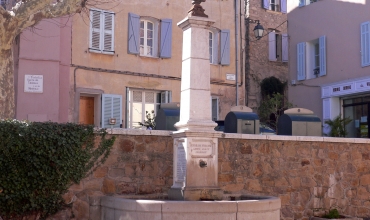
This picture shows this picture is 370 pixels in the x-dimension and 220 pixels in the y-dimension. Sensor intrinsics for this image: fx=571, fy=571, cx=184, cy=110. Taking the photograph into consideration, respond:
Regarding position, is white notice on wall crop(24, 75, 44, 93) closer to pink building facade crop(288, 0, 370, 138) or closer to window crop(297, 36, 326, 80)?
pink building facade crop(288, 0, 370, 138)

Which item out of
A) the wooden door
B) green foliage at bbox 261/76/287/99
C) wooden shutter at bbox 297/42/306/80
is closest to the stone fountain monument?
the wooden door

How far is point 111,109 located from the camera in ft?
58.7

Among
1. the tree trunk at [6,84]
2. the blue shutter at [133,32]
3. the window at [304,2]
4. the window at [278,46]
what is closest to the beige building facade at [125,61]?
the blue shutter at [133,32]

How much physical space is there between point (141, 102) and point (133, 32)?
231 centimetres

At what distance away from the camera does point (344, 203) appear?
12.6 m

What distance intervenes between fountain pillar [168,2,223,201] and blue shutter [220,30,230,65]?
1047cm

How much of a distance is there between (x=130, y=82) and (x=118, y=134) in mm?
8212

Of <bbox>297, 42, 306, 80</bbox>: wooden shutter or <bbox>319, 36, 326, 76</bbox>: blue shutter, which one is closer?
<bbox>319, 36, 326, 76</bbox>: blue shutter

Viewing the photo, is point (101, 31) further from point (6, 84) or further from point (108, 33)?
point (6, 84)

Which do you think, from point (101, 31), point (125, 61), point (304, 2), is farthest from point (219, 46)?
point (101, 31)

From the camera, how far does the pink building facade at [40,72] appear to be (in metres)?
16.4

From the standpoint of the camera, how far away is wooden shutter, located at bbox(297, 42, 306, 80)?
21562 millimetres

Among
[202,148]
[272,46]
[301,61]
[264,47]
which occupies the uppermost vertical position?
[272,46]

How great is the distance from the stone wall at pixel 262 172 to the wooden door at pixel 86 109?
796 centimetres
